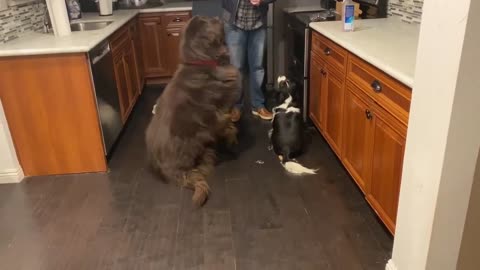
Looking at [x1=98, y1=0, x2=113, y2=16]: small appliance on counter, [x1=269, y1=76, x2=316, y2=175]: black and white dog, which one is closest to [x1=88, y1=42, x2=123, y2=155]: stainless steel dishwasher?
[x1=269, y1=76, x2=316, y2=175]: black and white dog

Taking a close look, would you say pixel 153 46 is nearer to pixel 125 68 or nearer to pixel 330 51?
pixel 125 68

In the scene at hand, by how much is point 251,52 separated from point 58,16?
5.15 ft

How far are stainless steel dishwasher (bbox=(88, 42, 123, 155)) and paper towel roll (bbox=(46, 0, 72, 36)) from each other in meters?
0.31

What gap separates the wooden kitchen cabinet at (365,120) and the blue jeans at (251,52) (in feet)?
2.07

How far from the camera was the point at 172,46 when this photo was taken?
4.68m

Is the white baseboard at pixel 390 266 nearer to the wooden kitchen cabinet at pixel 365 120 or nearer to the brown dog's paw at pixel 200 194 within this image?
the wooden kitchen cabinet at pixel 365 120

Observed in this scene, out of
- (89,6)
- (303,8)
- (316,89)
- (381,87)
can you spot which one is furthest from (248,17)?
(89,6)

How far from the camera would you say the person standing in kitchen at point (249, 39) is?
3.41 metres

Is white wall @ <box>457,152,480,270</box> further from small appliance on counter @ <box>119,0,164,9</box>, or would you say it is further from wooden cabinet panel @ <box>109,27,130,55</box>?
small appliance on counter @ <box>119,0,164,9</box>

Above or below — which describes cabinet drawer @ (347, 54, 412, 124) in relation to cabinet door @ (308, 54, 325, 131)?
above

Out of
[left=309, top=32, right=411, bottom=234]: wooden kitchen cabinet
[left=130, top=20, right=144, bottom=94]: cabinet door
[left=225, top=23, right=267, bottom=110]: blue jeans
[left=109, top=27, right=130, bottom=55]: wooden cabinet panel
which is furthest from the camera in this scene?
[left=130, top=20, right=144, bottom=94]: cabinet door

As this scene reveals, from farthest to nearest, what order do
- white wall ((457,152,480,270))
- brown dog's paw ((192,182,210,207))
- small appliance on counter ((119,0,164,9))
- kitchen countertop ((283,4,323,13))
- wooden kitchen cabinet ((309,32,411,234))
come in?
small appliance on counter ((119,0,164,9))
kitchen countertop ((283,4,323,13))
brown dog's paw ((192,182,210,207))
wooden kitchen cabinet ((309,32,411,234))
white wall ((457,152,480,270))

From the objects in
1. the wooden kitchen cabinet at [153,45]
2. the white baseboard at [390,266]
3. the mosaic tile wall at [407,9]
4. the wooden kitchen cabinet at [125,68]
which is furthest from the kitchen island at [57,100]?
the mosaic tile wall at [407,9]

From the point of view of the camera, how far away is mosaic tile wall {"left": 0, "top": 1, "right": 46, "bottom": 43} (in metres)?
2.80
